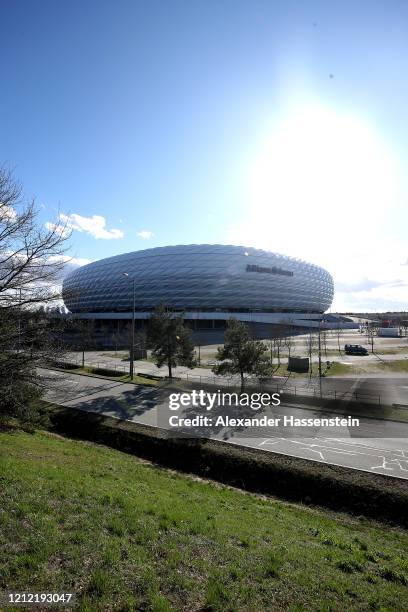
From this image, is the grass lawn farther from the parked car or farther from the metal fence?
the parked car

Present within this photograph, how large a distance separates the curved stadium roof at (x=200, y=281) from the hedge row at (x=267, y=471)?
76932 millimetres

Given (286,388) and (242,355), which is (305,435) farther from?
(286,388)

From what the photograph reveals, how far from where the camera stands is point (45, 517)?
616 cm

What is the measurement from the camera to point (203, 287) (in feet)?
320

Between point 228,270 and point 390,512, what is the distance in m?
91.5

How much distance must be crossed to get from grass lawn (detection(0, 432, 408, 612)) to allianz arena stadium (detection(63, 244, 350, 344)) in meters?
78.4

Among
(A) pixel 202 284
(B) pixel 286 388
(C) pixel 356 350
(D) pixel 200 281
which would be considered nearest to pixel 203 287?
(A) pixel 202 284

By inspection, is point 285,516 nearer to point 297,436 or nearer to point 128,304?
point 297,436

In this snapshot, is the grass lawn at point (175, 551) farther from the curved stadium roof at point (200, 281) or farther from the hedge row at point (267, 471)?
the curved stadium roof at point (200, 281)

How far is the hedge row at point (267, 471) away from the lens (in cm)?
1109

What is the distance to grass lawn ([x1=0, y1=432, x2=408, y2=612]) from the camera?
15.1 ft

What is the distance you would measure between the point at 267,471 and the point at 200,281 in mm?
85523

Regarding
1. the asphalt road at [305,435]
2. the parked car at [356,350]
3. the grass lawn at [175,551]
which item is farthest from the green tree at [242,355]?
the parked car at [356,350]

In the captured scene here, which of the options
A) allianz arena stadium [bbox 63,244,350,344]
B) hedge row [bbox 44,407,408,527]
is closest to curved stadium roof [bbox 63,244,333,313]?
allianz arena stadium [bbox 63,244,350,344]
